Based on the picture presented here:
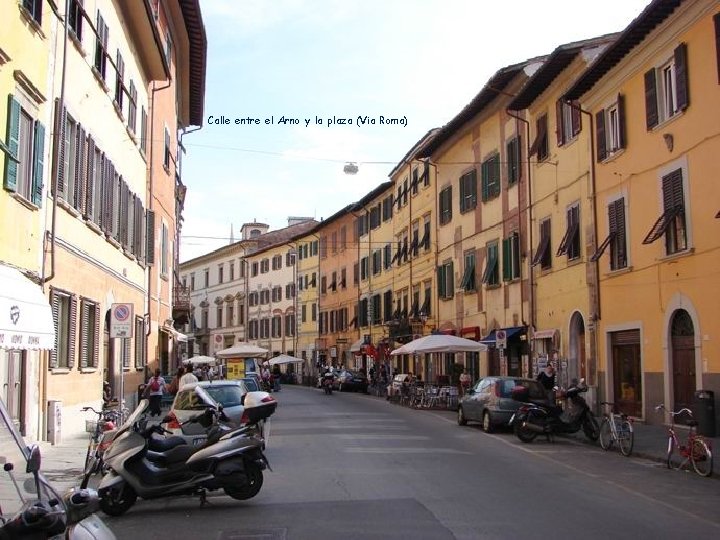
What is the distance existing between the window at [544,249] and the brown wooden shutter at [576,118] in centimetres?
328

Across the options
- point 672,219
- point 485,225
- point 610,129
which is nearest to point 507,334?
point 485,225

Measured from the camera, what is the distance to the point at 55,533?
4.58 meters

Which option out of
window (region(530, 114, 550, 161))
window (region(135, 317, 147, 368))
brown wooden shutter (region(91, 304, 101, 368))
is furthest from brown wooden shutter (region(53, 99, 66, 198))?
window (region(530, 114, 550, 161))

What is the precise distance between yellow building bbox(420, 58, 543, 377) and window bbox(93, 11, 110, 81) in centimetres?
1415

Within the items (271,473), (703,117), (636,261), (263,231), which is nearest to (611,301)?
(636,261)

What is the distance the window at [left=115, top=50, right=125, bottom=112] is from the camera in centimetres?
2303

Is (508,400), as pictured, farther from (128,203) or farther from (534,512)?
(128,203)

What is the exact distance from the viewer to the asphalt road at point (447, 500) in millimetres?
8484

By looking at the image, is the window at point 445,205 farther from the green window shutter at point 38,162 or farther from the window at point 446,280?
the green window shutter at point 38,162

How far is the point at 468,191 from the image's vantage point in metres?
35.6

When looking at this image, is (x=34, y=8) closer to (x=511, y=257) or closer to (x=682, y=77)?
(x=682, y=77)

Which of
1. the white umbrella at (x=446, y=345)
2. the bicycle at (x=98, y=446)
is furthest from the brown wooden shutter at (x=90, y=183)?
the white umbrella at (x=446, y=345)

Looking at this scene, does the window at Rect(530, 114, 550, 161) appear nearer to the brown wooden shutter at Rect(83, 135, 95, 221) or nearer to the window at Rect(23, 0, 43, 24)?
the brown wooden shutter at Rect(83, 135, 95, 221)

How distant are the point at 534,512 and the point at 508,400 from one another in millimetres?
11003
